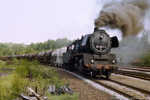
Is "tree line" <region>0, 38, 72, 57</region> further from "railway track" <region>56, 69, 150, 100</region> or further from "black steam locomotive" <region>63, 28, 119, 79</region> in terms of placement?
"railway track" <region>56, 69, 150, 100</region>

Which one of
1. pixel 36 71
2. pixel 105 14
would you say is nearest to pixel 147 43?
pixel 105 14

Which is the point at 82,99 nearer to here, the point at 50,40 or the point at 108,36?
the point at 108,36

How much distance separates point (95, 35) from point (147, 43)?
2323 centimetres

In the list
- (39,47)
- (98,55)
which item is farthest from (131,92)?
(39,47)

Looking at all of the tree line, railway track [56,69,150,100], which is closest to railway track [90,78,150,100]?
railway track [56,69,150,100]

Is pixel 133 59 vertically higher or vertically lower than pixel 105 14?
lower

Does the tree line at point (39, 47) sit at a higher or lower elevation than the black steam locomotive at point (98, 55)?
higher

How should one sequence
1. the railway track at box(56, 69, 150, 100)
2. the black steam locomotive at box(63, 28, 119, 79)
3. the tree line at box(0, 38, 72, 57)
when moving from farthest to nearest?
the tree line at box(0, 38, 72, 57), the black steam locomotive at box(63, 28, 119, 79), the railway track at box(56, 69, 150, 100)

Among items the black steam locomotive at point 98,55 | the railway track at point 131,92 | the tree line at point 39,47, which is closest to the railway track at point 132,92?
the railway track at point 131,92

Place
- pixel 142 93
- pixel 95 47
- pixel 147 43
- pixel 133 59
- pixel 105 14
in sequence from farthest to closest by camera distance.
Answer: pixel 147 43 → pixel 133 59 → pixel 105 14 → pixel 95 47 → pixel 142 93

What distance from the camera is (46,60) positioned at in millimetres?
34344

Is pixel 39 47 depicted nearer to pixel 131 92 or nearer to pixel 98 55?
pixel 98 55

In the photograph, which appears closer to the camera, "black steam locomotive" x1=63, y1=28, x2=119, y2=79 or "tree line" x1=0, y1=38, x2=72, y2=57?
"black steam locomotive" x1=63, y1=28, x2=119, y2=79

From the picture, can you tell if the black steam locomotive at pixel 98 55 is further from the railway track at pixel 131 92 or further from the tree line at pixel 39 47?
the tree line at pixel 39 47
